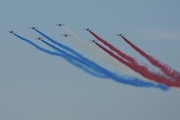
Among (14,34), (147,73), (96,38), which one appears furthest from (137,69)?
(14,34)

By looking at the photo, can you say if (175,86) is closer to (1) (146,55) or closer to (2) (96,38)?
(1) (146,55)

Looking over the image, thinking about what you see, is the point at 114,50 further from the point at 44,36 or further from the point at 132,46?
the point at 44,36

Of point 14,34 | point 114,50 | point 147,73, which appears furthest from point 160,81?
point 14,34

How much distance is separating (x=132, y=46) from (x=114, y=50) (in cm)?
325

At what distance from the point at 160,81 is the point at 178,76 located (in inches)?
158

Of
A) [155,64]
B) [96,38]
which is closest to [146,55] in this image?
[155,64]

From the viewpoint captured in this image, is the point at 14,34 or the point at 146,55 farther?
the point at 14,34

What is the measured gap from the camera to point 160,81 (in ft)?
337

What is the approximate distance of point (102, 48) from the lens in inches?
4058

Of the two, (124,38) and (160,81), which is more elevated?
(124,38)

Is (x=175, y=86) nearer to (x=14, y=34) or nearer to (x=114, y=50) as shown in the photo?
(x=114, y=50)

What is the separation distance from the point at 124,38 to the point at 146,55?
6.16 meters

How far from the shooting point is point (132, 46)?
103 m

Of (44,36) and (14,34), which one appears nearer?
(44,36)
